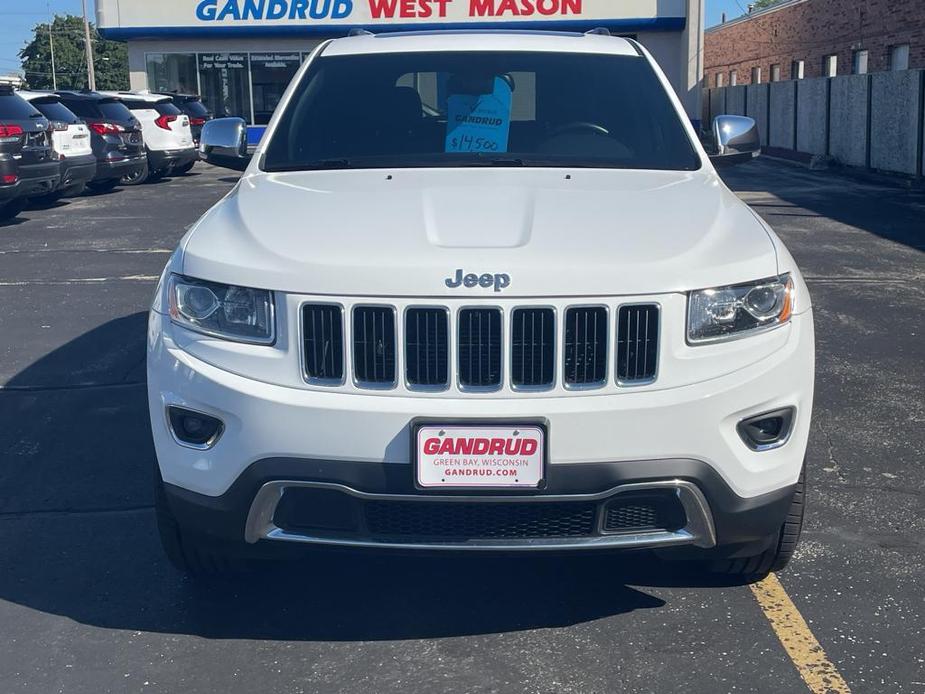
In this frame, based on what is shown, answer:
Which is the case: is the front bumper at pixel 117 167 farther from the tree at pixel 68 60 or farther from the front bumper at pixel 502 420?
the tree at pixel 68 60

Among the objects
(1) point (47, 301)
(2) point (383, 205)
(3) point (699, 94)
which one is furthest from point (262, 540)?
(3) point (699, 94)

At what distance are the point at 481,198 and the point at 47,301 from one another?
647cm

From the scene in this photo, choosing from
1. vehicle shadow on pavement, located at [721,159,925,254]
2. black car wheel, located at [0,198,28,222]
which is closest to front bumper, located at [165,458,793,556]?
vehicle shadow on pavement, located at [721,159,925,254]

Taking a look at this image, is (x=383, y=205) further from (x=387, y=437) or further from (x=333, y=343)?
(x=387, y=437)

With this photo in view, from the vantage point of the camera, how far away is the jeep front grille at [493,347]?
3.21 m

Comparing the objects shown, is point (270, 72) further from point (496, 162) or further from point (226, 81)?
point (496, 162)

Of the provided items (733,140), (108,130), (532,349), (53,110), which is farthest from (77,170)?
(532,349)

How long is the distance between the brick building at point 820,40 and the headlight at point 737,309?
2630 centimetres

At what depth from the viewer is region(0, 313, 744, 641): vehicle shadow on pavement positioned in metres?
3.73

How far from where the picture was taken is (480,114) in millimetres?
4848

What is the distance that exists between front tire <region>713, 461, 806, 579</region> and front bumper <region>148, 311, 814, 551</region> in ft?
1.02

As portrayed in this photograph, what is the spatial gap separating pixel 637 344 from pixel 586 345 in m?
0.14

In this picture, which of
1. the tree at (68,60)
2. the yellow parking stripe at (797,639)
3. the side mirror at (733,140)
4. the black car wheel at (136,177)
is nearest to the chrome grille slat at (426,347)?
the yellow parking stripe at (797,639)

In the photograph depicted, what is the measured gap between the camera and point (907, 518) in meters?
4.59
